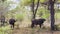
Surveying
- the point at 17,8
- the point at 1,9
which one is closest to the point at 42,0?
the point at 1,9

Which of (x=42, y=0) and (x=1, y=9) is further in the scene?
(x=42, y=0)

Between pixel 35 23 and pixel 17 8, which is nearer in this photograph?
pixel 35 23

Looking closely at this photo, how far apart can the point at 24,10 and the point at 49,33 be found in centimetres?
1426

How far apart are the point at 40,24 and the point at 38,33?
3026 mm

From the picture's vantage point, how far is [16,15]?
2423 cm

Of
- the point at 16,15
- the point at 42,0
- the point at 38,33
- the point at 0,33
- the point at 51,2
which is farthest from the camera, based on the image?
the point at 16,15

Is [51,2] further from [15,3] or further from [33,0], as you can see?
[15,3]

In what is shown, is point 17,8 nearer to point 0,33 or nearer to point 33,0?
point 33,0

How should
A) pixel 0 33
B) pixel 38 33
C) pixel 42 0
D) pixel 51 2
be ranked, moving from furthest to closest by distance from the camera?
1. pixel 42 0
2. pixel 51 2
3. pixel 38 33
4. pixel 0 33

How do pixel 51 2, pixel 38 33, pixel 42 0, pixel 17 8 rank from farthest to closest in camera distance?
1. pixel 17 8
2. pixel 42 0
3. pixel 51 2
4. pixel 38 33

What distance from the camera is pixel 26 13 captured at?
2797cm

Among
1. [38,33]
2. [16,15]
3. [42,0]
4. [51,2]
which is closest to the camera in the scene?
[38,33]

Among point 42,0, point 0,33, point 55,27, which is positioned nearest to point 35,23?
point 55,27

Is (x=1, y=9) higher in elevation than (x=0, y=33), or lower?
higher
